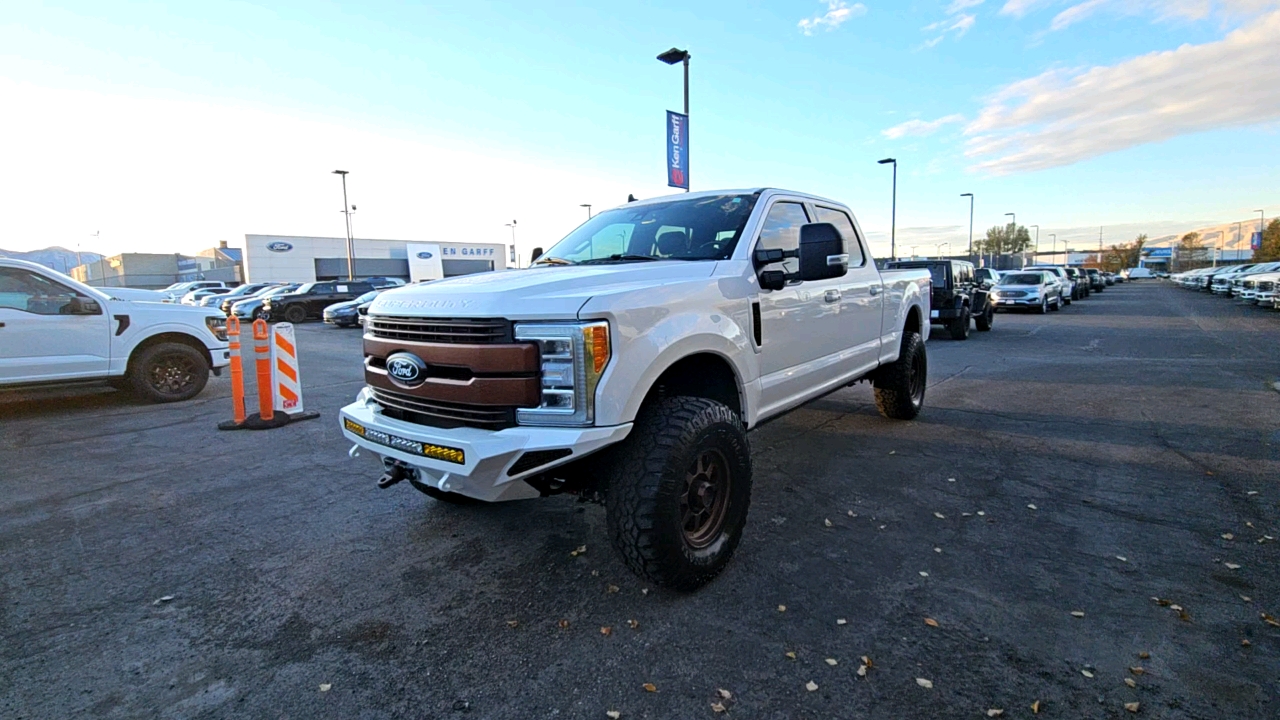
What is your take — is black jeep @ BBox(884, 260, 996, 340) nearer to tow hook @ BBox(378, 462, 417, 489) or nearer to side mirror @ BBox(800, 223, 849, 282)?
side mirror @ BBox(800, 223, 849, 282)

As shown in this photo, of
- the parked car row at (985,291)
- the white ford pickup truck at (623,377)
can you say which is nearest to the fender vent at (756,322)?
the white ford pickup truck at (623,377)

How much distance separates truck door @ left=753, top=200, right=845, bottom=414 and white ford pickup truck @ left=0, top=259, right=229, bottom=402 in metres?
7.65

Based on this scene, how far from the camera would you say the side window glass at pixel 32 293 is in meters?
6.77

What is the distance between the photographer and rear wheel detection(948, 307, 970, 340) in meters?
13.5

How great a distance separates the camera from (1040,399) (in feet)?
23.5

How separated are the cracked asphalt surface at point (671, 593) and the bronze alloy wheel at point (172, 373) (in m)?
2.29

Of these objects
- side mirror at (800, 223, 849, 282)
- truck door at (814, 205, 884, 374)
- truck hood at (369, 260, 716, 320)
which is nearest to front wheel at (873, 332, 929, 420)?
truck door at (814, 205, 884, 374)

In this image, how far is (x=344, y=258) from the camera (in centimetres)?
5975

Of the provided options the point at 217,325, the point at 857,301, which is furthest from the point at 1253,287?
the point at 217,325

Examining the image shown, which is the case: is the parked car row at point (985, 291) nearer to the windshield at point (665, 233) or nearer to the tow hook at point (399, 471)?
the windshield at point (665, 233)

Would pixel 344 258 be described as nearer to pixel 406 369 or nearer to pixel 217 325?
pixel 217 325

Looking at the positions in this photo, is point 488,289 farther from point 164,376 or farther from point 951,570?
point 164,376

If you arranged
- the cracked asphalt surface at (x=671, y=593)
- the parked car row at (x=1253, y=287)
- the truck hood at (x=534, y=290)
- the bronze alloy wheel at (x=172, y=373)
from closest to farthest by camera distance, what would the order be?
the cracked asphalt surface at (x=671, y=593), the truck hood at (x=534, y=290), the bronze alloy wheel at (x=172, y=373), the parked car row at (x=1253, y=287)

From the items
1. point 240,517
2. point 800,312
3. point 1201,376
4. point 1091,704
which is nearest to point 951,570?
point 1091,704
